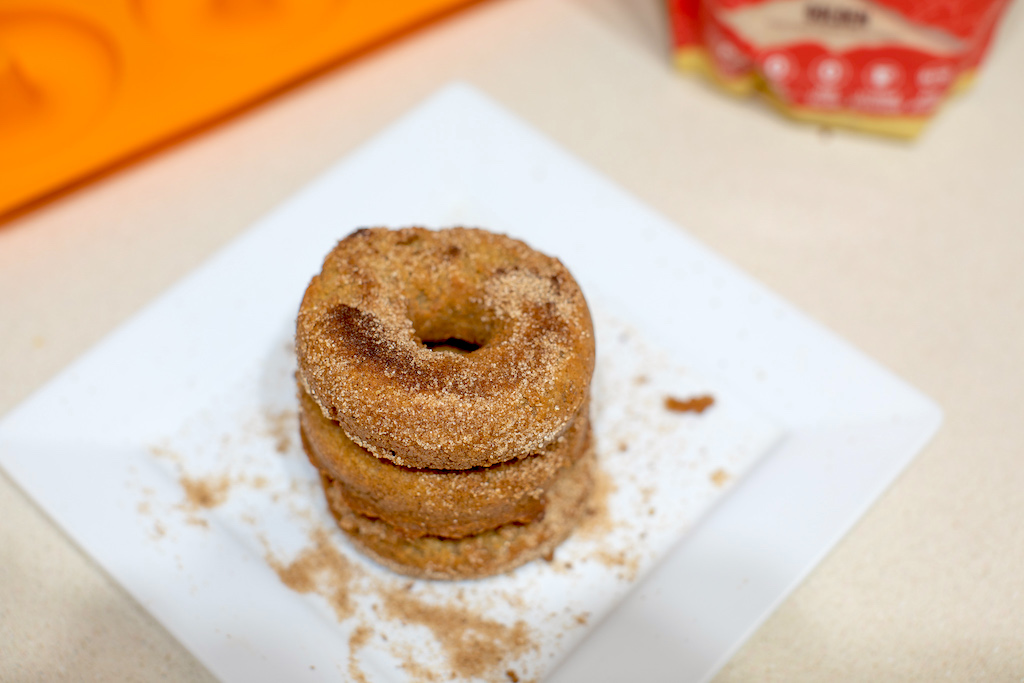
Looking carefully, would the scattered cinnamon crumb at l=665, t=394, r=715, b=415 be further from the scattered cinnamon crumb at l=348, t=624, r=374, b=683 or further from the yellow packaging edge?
the yellow packaging edge

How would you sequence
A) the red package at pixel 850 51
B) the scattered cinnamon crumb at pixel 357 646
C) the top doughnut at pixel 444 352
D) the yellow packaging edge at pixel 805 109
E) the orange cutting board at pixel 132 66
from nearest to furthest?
the top doughnut at pixel 444 352, the scattered cinnamon crumb at pixel 357 646, the orange cutting board at pixel 132 66, the red package at pixel 850 51, the yellow packaging edge at pixel 805 109

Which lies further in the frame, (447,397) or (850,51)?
(850,51)

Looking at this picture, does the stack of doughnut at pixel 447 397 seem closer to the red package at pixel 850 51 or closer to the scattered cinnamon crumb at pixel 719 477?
the scattered cinnamon crumb at pixel 719 477

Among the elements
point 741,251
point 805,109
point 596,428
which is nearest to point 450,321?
point 596,428

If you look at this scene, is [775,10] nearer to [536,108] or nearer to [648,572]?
[536,108]

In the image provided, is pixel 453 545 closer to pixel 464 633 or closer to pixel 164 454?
pixel 464 633

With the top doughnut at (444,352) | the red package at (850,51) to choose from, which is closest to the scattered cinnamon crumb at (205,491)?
the top doughnut at (444,352)

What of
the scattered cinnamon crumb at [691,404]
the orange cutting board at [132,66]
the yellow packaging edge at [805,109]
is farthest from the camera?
the yellow packaging edge at [805,109]
